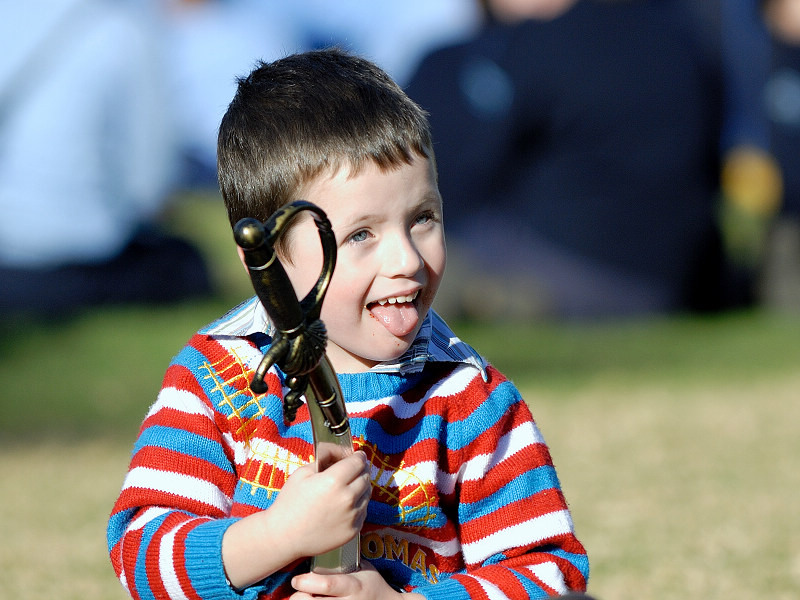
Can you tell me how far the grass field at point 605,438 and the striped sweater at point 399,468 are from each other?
861mm

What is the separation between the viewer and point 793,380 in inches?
180

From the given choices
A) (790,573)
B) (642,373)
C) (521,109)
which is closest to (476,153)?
(521,109)

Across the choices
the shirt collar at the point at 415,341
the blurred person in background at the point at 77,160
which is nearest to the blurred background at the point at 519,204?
the blurred person in background at the point at 77,160

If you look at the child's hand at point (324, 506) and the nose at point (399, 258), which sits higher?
the nose at point (399, 258)

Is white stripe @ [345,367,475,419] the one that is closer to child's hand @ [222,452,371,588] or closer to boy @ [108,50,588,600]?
boy @ [108,50,588,600]

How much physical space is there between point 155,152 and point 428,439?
5253 millimetres

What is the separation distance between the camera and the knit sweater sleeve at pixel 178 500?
140 centimetres

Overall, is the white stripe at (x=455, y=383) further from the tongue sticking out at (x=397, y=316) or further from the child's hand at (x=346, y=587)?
the child's hand at (x=346, y=587)

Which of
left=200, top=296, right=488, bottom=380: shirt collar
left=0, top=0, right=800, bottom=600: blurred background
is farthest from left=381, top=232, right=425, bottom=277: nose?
left=0, top=0, right=800, bottom=600: blurred background

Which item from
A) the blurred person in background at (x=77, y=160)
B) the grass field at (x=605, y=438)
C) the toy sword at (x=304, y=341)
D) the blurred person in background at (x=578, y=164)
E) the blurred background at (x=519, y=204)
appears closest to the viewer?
the toy sword at (x=304, y=341)

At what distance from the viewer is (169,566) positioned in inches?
55.5

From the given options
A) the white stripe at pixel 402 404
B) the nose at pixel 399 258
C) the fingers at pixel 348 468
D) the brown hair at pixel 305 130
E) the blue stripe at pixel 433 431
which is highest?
the brown hair at pixel 305 130

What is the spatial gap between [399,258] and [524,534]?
15.9 inches

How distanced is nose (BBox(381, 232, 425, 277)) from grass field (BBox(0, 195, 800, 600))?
45.2 inches
